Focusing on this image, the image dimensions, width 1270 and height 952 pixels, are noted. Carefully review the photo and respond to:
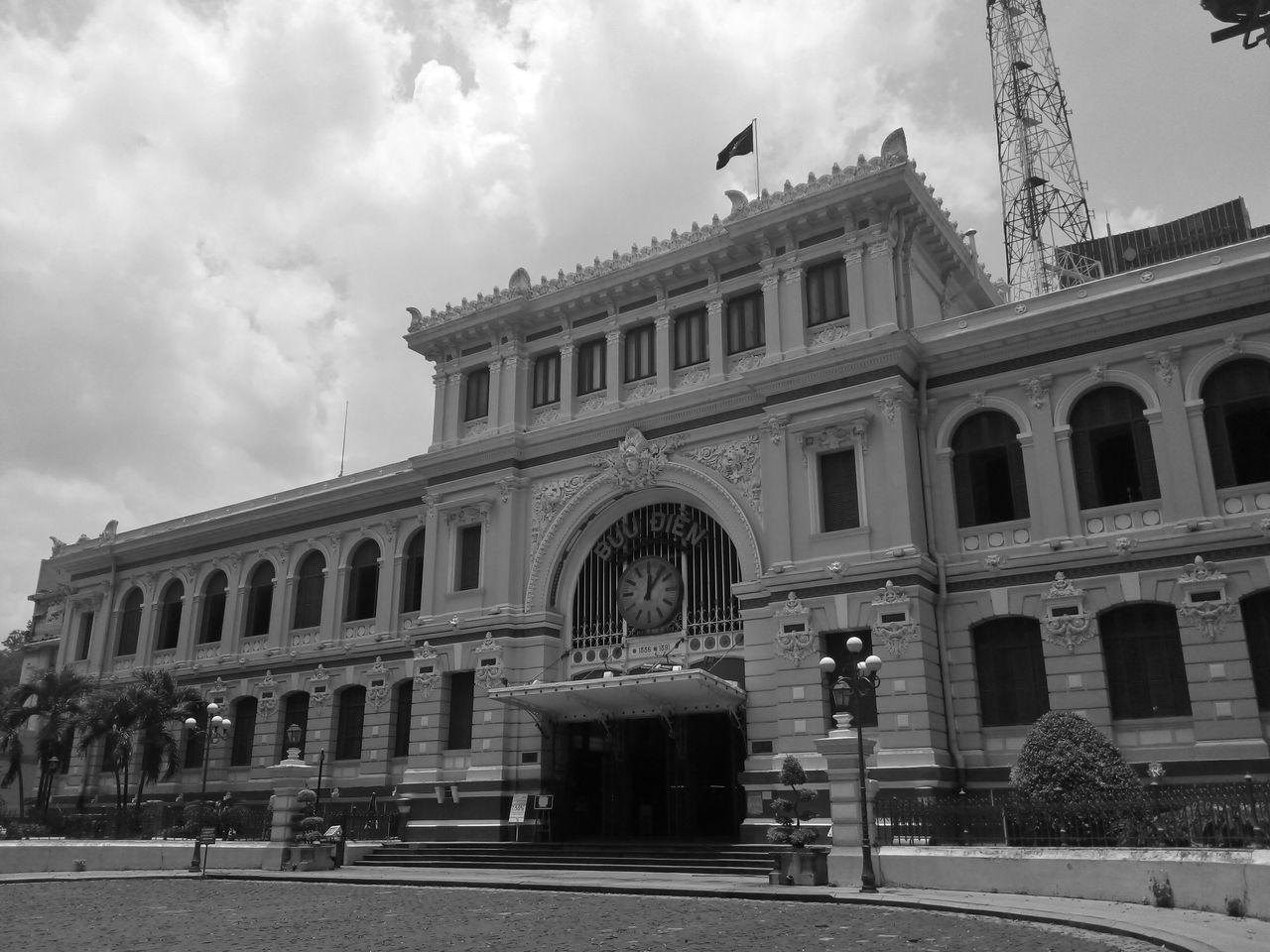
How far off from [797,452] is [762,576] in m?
3.41

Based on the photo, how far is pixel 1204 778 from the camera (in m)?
23.2

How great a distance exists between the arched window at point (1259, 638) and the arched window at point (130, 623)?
4117 cm

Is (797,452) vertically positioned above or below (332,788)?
above

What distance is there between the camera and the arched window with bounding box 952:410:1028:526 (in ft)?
90.9

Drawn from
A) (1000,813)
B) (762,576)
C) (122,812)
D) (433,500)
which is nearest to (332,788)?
(122,812)

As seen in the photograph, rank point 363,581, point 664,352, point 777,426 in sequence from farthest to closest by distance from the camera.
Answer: point 363,581 → point 664,352 → point 777,426

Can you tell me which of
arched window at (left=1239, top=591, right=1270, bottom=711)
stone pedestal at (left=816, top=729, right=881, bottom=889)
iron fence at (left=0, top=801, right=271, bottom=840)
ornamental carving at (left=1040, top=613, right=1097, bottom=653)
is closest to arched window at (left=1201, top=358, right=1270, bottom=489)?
arched window at (left=1239, top=591, right=1270, bottom=711)

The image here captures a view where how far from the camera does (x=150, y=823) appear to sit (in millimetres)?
34250

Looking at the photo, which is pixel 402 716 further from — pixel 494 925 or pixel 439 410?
pixel 494 925

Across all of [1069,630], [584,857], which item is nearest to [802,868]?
[584,857]

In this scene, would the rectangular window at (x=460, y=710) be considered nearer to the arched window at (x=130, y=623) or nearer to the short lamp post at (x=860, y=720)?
the short lamp post at (x=860, y=720)

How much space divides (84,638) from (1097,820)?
43887 millimetres

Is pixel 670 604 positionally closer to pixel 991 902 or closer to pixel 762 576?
pixel 762 576

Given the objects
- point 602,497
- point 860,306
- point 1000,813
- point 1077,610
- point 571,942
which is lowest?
point 571,942
